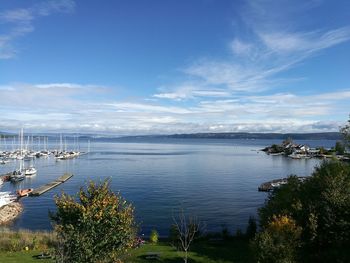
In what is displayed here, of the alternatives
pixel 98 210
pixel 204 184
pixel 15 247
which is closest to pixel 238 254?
pixel 98 210

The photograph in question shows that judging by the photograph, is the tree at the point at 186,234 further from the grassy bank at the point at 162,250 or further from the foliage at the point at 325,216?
the foliage at the point at 325,216

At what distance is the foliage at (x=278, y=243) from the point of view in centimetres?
2592

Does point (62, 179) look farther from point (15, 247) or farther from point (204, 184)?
point (15, 247)

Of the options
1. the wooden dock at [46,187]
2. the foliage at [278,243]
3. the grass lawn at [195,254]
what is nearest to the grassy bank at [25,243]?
the grass lawn at [195,254]

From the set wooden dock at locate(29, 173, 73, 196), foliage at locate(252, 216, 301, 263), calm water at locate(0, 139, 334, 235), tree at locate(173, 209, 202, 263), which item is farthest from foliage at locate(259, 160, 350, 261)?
wooden dock at locate(29, 173, 73, 196)

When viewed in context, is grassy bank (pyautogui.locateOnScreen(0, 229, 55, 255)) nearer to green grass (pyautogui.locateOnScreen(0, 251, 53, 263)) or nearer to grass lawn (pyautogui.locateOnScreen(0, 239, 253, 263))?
green grass (pyautogui.locateOnScreen(0, 251, 53, 263))

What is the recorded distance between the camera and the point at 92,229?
20.3 meters

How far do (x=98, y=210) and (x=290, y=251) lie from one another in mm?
13447

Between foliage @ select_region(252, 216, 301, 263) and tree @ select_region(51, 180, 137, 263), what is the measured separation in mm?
9757

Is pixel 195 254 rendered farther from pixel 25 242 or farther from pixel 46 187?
pixel 46 187

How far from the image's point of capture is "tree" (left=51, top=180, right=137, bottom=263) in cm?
2027

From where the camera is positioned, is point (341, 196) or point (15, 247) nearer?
point (341, 196)

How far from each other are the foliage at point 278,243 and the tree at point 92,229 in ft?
32.0

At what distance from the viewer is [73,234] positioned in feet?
66.5
